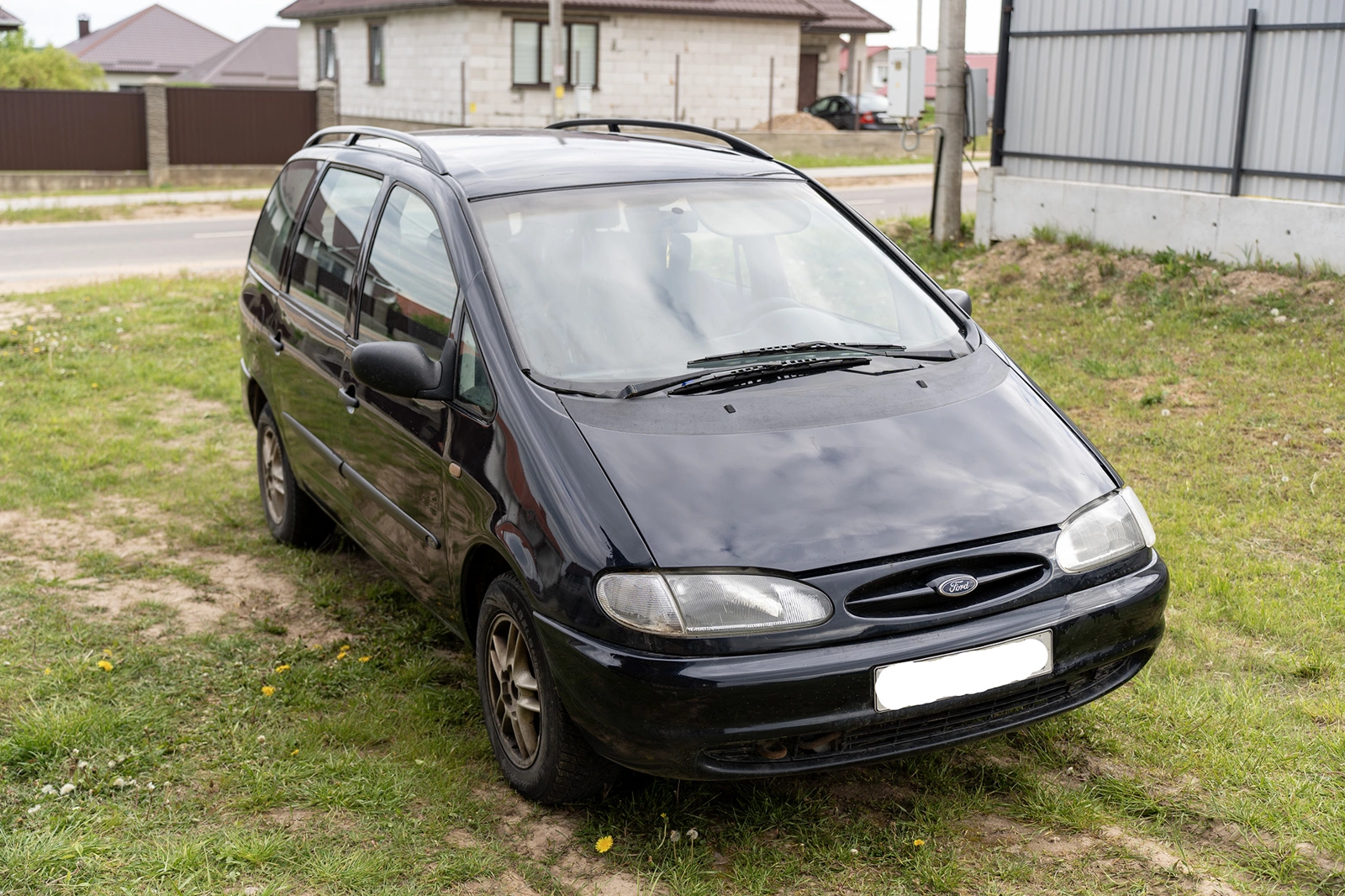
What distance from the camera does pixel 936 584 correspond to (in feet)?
10.1

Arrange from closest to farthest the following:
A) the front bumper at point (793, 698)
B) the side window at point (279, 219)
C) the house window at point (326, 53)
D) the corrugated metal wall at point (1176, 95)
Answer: the front bumper at point (793, 698) < the side window at point (279, 219) < the corrugated metal wall at point (1176, 95) < the house window at point (326, 53)

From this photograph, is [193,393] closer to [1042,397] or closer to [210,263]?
[1042,397]

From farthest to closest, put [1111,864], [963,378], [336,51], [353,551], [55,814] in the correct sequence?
[336,51] < [353,551] < [963,378] < [55,814] < [1111,864]

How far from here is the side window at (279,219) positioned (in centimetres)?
539

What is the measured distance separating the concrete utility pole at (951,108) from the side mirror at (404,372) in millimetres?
9383

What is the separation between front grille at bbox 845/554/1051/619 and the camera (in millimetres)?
3041

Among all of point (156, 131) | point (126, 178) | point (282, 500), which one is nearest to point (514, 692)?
point (282, 500)

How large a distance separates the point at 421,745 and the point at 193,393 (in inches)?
212

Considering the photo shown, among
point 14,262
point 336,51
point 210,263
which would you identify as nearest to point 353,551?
point 210,263

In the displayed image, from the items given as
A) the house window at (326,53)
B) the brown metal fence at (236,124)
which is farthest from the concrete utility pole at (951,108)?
the house window at (326,53)

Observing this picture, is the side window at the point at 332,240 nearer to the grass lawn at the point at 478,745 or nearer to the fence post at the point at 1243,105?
the grass lawn at the point at 478,745

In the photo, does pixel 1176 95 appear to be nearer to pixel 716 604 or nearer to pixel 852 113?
pixel 716 604

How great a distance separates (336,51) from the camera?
3775cm

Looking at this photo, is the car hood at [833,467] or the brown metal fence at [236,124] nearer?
the car hood at [833,467]
